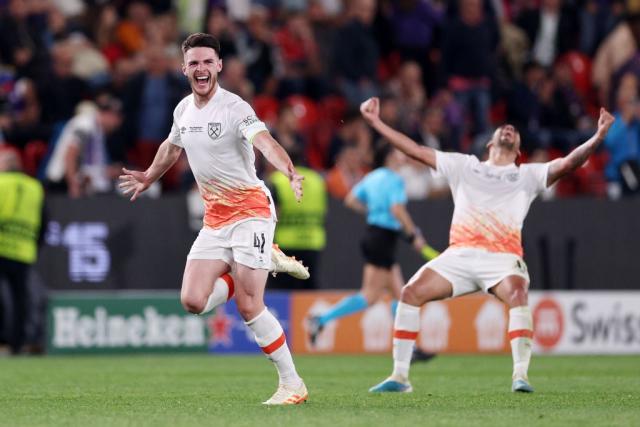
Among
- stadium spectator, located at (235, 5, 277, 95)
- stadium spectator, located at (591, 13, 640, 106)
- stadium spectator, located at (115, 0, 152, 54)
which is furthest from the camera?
stadium spectator, located at (591, 13, 640, 106)

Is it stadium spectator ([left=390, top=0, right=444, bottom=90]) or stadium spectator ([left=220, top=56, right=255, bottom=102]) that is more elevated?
stadium spectator ([left=390, top=0, right=444, bottom=90])

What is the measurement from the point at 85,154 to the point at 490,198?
8143mm

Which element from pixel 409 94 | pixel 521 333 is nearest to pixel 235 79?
pixel 409 94

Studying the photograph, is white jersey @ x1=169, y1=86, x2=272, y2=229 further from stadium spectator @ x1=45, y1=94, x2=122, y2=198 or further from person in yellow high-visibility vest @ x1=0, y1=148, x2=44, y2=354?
stadium spectator @ x1=45, y1=94, x2=122, y2=198

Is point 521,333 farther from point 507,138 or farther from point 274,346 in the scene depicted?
point 274,346

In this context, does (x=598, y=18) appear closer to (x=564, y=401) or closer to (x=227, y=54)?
(x=227, y=54)

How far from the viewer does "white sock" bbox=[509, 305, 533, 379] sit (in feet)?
37.4

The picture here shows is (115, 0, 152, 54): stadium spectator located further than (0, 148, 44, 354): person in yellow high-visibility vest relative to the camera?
Yes

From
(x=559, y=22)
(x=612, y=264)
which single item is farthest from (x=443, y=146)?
(x=559, y=22)

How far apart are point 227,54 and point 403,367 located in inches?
383

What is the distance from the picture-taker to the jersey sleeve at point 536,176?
11750 millimetres

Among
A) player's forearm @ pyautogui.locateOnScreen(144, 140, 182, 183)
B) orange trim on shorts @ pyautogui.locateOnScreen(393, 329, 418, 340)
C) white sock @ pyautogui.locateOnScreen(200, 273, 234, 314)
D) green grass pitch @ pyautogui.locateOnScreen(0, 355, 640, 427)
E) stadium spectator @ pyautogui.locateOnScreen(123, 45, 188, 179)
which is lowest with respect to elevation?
green grass pitch @ pyautogui.locateOnScreen(0, 355, 640, 427)

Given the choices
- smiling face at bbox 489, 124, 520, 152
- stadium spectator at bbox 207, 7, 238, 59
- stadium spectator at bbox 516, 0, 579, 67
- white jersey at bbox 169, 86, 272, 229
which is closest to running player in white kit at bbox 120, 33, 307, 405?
white jersey at bbox 169, 86, 272, 229

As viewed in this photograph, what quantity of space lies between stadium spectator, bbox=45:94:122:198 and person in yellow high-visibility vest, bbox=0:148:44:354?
3.03 ft
